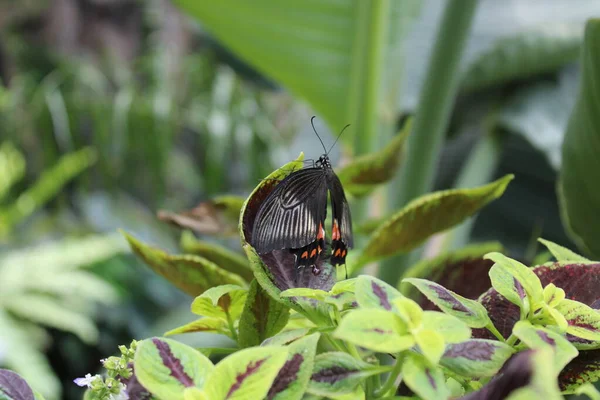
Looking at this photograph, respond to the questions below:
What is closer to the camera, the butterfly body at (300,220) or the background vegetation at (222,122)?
the butterfly body at (300,220)

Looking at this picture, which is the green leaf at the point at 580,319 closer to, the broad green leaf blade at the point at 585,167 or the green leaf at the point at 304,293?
the green leaf at the point at 304,293

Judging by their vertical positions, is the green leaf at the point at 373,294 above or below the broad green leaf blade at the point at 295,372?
above

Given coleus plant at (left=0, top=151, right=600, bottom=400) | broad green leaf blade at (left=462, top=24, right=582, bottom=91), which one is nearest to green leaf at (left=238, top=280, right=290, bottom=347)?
coleus plant at (left=0, top=151, right=600, bottom=400)

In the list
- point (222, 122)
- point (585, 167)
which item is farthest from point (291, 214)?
point (222, 122)

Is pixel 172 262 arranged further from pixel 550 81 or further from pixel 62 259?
pixel 62 259

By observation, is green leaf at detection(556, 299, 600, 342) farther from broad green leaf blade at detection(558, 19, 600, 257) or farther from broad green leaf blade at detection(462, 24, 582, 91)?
broad green leaf blade at detection(462, 24, 582, 91)

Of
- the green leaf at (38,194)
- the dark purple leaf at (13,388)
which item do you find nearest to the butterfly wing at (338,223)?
the dark purple leaf at (13,388)
